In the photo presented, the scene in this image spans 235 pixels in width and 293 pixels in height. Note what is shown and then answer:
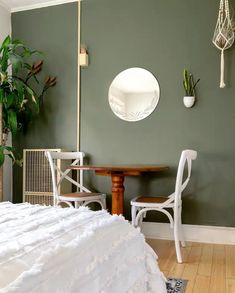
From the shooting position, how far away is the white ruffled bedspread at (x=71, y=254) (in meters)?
0.71

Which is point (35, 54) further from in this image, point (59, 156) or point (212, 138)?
point (212, 138)

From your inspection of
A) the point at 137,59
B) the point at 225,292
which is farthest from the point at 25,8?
the point at 225,292

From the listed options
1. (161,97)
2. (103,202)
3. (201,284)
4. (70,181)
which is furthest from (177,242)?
(161,97)

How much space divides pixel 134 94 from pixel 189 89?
0.58 metres

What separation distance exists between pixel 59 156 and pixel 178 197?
1268mm

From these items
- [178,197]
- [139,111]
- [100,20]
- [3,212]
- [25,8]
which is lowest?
[178,197]

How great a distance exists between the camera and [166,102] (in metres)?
3.23

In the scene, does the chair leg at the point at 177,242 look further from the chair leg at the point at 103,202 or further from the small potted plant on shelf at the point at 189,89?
the small potted plant on shelf at the point at 189,89

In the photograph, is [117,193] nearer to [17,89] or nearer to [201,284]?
[201,284]

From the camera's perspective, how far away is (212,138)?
10.1 feet

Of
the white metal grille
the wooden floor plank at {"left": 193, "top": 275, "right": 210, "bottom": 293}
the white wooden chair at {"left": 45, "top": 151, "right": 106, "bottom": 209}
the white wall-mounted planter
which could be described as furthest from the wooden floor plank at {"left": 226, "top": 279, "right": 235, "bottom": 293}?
the white metal grille

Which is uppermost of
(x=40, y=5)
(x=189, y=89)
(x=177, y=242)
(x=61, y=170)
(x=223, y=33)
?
(x=40, y=5)

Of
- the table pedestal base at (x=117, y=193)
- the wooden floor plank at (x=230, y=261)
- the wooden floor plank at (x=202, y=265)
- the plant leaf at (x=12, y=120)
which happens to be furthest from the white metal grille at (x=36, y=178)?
the wooden floor plank at (x=230, y=261)

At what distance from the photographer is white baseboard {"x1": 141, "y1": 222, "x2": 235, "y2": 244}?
3023 millimetres
